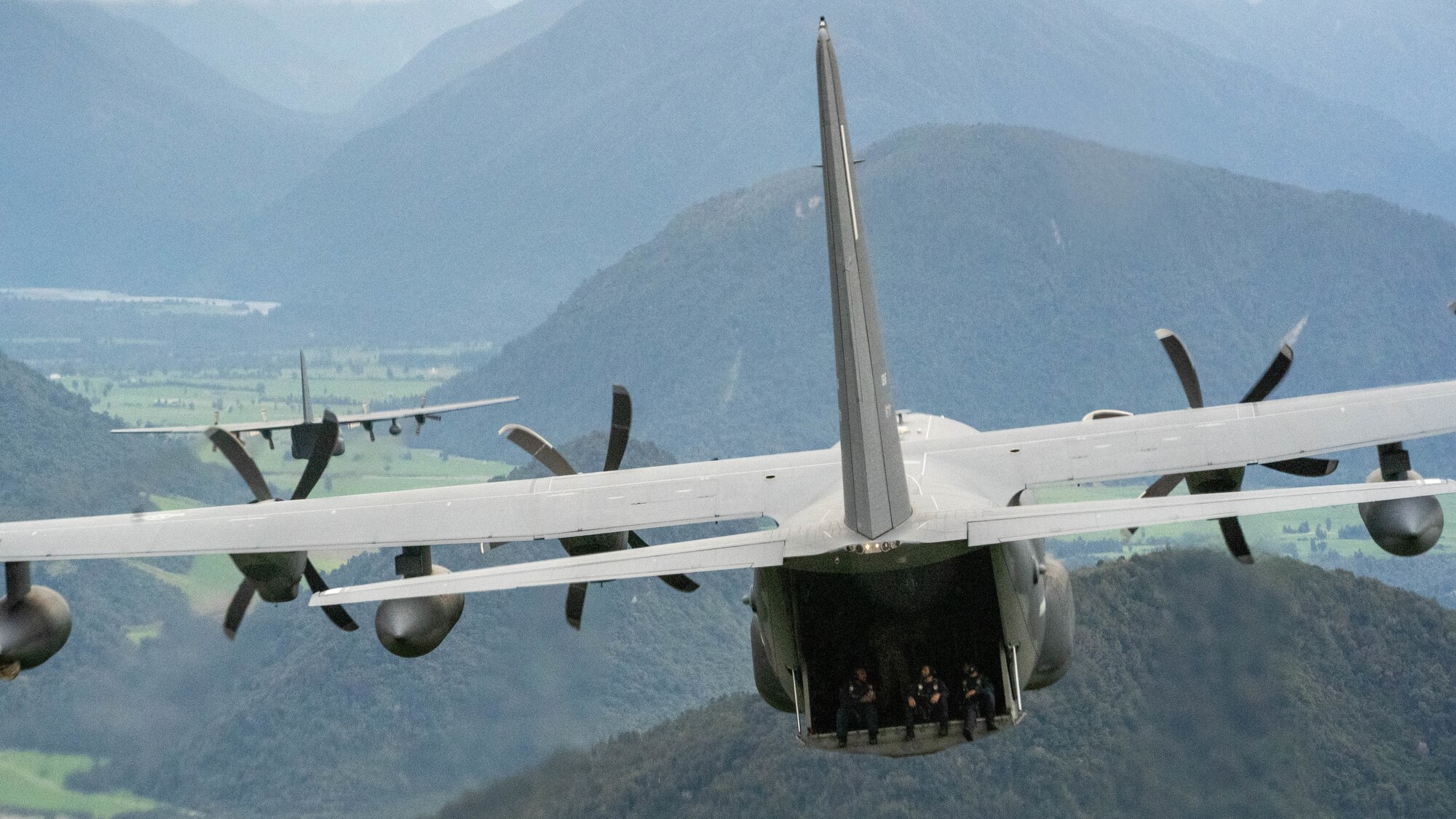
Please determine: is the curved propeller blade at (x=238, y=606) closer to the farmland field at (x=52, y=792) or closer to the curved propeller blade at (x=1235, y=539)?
the curved propeller blade at (x=1235, y=539)

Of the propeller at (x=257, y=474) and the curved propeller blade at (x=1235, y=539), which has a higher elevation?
the propeller at (x=257, y=474)

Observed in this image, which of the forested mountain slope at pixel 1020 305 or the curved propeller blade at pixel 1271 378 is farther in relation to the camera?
the forested mountain slope at pixel 1020 305

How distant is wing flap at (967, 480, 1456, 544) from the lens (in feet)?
65.0

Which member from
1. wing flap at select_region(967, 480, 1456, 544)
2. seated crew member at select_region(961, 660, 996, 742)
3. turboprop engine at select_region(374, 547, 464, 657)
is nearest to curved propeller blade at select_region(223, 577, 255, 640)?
turboprop engine at select_region(374, 547, 464, 657)

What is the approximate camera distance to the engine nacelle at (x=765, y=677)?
86.4 feet

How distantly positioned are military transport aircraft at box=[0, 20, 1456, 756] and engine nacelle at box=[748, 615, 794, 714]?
0.07 metres

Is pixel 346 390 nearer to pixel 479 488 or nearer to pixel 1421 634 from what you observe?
pixel 1421 634

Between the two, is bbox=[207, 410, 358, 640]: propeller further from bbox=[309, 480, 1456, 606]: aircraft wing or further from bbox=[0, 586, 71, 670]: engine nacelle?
bbox=[309, 480, 1456, 606]: aircraft wing

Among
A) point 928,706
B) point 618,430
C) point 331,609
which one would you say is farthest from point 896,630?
point 331,609

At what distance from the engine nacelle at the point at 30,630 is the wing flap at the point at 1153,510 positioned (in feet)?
64.1

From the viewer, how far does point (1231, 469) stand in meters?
31.0

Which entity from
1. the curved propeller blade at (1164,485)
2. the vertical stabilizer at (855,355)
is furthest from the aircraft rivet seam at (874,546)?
the curved propeller blade at (1164,485)

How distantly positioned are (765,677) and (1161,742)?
Result: 2076 cm

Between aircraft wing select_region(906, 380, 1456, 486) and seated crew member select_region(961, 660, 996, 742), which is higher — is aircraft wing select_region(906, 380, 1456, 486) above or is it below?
above
